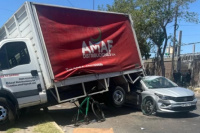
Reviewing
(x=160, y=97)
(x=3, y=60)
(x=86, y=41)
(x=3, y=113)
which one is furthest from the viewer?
(x=160, y=97)

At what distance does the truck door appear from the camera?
7297mm

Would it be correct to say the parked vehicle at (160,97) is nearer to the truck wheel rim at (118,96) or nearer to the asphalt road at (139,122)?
A: the asphalt road at (139,122)

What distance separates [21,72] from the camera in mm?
7457

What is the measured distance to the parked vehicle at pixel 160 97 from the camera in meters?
9.00

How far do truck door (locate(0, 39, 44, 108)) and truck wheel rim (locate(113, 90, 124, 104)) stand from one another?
10.0 ft

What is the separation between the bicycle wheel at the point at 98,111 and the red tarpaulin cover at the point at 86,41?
113cm

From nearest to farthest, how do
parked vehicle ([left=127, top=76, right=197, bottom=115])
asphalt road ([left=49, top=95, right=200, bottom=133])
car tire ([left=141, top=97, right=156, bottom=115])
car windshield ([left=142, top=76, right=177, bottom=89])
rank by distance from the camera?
asphalt road ([left=49, top=95, right=200, bottom=133]) < parked vehicle ([left=127, top=76, right=197, bottom=115]) < car tire ([left=141, top=97, right=156, bottom=115]) < car windshield ([left=142, top=76, right=177, bottom=89])

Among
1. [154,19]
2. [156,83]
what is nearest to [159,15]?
[154,19]

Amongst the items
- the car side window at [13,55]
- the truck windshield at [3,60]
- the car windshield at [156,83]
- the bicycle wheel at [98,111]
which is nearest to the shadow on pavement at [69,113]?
the bicycle wheel at [98,111]

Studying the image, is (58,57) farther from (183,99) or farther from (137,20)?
(137,20)

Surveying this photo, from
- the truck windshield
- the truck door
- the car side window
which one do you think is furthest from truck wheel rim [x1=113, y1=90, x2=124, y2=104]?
the truck windshield

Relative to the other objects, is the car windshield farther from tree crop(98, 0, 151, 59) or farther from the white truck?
tree crop(98, 0, 151, 59)

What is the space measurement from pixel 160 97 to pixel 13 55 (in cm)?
507

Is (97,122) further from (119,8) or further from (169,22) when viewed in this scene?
(119,8)
